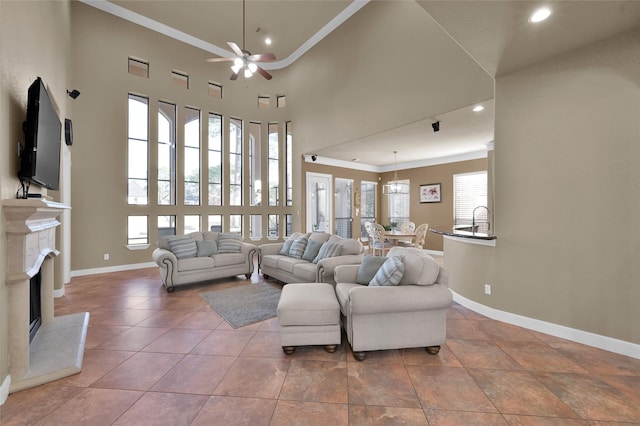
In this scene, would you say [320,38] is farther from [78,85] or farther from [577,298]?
[577,298]

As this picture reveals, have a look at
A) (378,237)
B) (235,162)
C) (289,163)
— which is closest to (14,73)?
(235,162)

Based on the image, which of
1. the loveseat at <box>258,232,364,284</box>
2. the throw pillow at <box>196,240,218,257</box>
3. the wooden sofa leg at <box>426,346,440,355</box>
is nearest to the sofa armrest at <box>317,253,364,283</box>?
the loveseat at <box>258,232,364,284</box>

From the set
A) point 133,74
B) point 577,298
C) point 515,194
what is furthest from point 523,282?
point 133,74

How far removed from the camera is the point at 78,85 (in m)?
5.35

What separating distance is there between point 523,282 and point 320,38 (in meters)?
6.81

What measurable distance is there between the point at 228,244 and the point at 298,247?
1423mm

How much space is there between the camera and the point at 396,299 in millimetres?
2330

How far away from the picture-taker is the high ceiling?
7.14ft

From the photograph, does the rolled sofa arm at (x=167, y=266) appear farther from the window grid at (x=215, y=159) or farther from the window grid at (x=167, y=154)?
the window grid at (x=215, y=159)

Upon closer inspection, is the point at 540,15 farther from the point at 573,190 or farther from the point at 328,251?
the point at 328,251

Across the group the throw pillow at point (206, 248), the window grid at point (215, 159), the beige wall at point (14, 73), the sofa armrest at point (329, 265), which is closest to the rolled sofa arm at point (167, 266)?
the throw pillow at point (206, 248)

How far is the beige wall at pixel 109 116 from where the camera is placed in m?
5.37

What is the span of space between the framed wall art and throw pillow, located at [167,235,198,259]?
261 inches

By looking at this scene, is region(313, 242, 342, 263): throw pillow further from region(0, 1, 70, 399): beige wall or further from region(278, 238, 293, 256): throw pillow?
region(0, 1, 70, 399): beige wall
